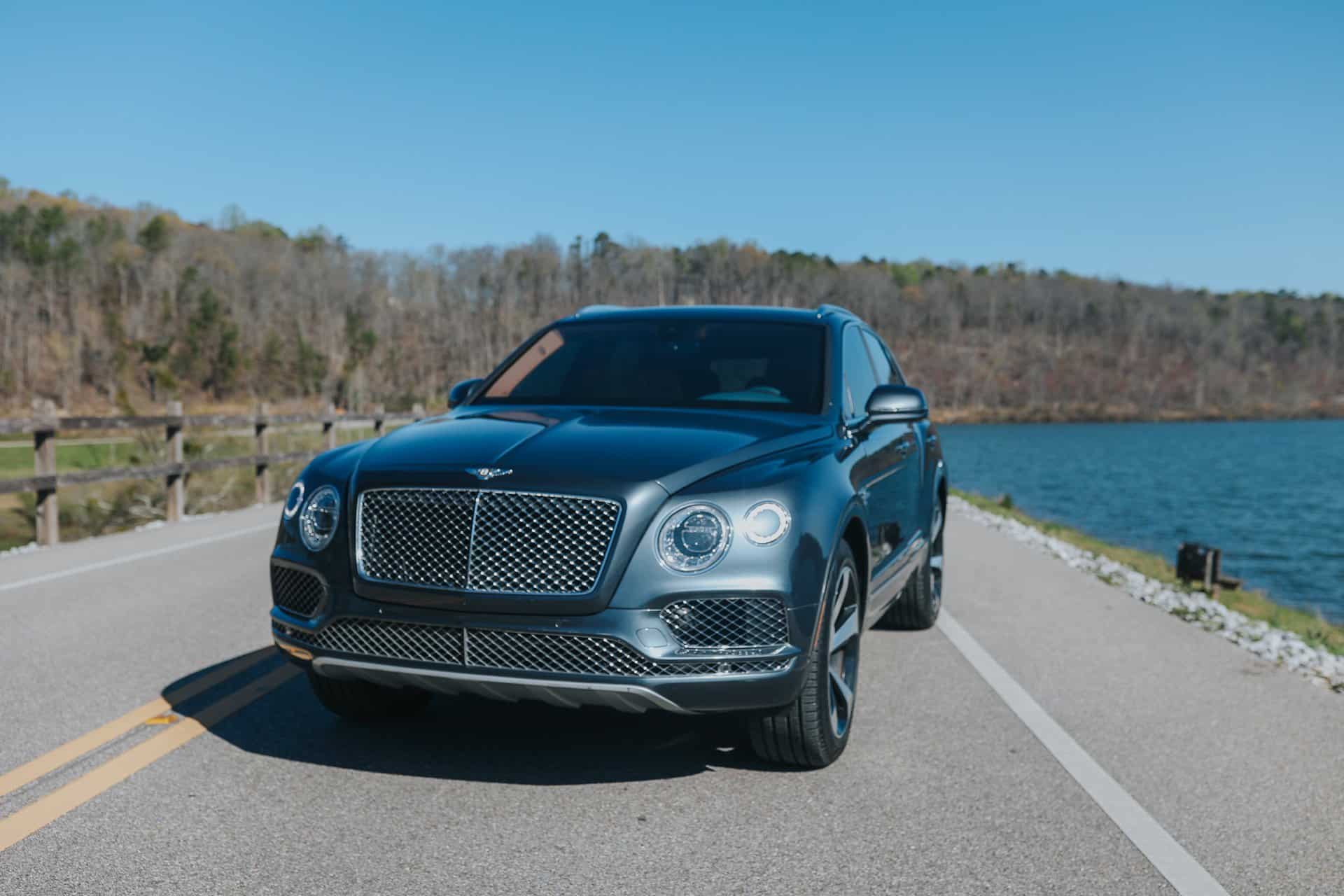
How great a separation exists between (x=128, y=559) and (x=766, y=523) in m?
8.23

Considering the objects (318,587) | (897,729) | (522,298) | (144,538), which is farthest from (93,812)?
(522,298)

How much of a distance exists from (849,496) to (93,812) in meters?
2.81

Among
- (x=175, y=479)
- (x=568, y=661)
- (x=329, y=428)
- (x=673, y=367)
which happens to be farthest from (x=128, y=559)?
(x=329, y=428)

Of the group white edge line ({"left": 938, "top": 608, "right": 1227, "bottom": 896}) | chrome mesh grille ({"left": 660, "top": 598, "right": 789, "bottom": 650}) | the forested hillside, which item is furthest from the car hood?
the forested hillside

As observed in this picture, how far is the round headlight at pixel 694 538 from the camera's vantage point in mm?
3938

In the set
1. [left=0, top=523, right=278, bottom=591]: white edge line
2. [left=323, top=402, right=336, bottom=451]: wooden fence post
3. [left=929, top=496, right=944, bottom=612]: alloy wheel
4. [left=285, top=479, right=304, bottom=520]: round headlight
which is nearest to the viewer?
[left=285, top=479, right=304, bottom=520]: round headlight

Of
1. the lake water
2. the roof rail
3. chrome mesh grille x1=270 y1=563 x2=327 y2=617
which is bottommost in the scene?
the lake water

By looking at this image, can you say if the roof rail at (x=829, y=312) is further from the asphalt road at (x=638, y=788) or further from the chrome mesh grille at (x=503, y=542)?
the chrome mesh grille at (x=503, y=542)

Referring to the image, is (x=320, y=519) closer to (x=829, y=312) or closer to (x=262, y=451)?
(x=829, y=312)

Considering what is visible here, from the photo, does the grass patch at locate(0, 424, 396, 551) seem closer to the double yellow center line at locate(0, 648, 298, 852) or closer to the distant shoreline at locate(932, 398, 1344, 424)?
the double yellow center line at locate(0, 648, 298, 852)

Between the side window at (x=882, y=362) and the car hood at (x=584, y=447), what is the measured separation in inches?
79.7

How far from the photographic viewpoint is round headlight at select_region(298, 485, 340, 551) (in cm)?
428

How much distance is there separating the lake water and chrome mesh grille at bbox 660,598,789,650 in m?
15.2

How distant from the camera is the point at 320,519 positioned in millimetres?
4348
